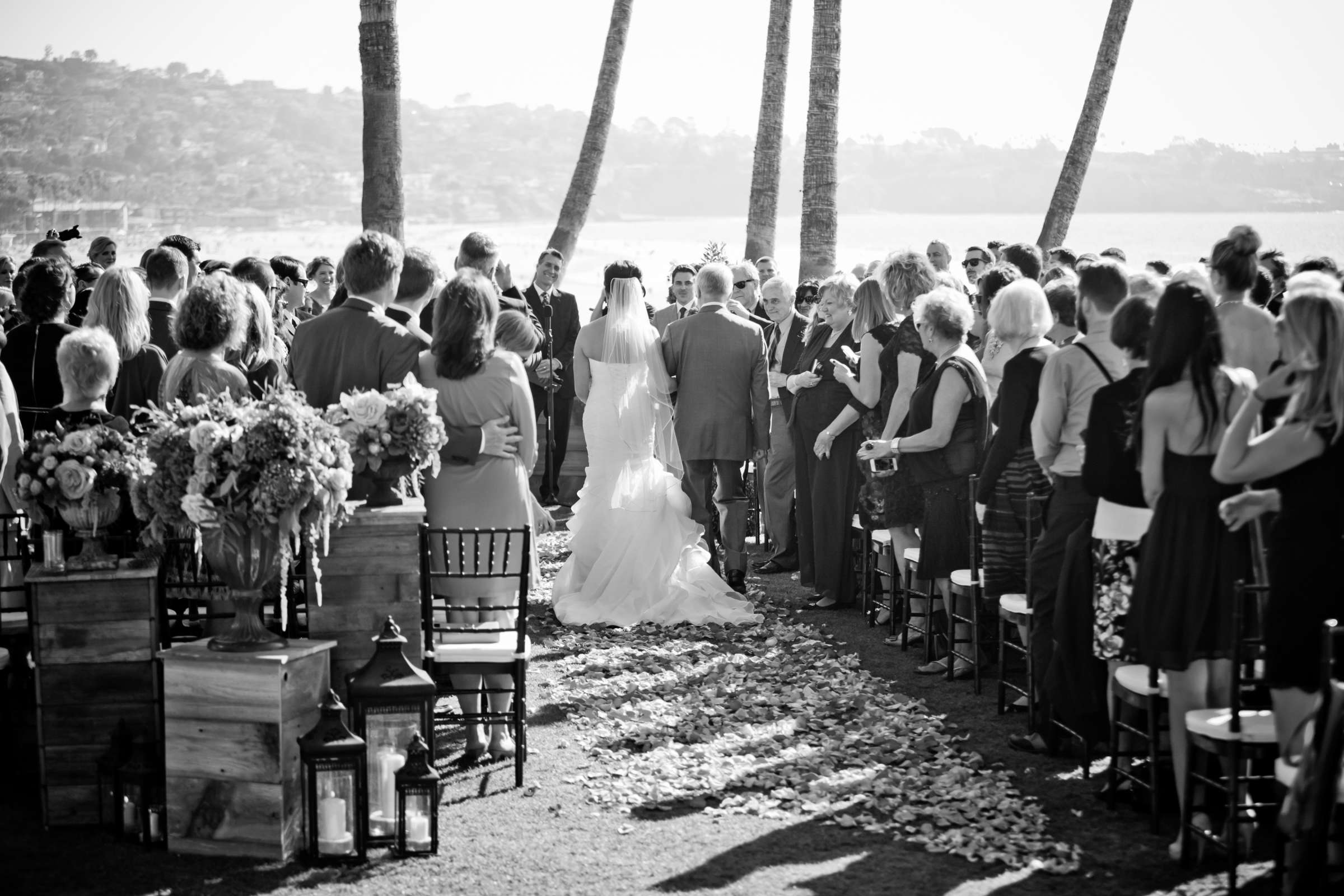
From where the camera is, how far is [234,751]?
5.15m

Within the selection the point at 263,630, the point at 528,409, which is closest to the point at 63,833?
the point at 263,630

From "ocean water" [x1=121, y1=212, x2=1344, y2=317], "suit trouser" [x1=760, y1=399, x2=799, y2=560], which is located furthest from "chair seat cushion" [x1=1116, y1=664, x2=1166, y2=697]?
"ocean water" [x1=121, y1=212, x2=1344, y2=317]

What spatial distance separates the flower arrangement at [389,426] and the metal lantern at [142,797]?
1397mm

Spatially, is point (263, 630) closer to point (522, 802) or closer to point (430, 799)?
point (430, 799)

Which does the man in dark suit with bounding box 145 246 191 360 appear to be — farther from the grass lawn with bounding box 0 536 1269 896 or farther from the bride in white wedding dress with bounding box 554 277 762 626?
the grass lawn with bounding box 0 536 1269 896

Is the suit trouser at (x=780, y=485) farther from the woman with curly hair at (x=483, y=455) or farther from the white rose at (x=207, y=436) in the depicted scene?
the white rose at (x=207, y=436)

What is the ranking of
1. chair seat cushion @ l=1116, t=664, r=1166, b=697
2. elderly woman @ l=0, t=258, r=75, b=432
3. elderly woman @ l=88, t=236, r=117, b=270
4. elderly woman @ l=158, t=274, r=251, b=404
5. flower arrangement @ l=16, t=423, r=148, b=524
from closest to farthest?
chair seat cushion @ l=1116, t=664, r=1166, b=697 → flower arrangement @ l=16, t=423, r=148, b=524 → elderly woman @ l=158, t=274, r=251, b=404 → elderly woman @ l=0, t=258, r=75, b=432 → elderly woman @ l=88, t=236, r=117, b=270

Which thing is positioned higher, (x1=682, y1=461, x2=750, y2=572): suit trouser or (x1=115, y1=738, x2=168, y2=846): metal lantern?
(x1=682, y1=461, x2=750, y2=572): suit trouser

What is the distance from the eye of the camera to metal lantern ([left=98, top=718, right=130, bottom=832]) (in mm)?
5391

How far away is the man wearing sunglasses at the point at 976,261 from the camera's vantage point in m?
11.9

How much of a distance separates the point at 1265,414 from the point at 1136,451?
0.50 meters

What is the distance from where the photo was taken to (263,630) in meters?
5.35

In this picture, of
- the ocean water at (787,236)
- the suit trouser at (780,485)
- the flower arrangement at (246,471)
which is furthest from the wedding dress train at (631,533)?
the ocean water at (787,236)

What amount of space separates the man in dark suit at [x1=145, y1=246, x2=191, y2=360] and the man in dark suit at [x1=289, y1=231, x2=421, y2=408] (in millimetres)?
1863
